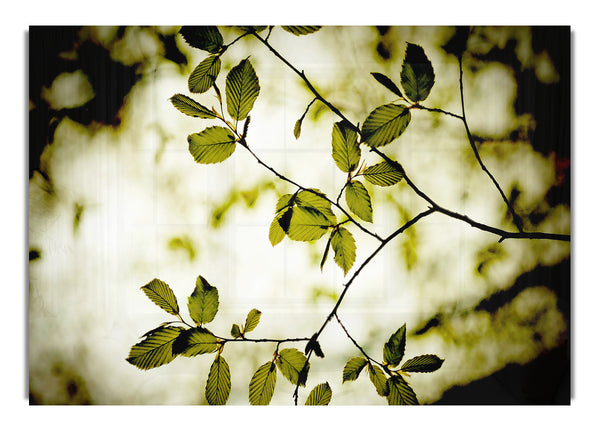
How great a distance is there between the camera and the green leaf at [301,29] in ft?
2.70

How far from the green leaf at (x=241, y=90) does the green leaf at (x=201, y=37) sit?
68 millimetres

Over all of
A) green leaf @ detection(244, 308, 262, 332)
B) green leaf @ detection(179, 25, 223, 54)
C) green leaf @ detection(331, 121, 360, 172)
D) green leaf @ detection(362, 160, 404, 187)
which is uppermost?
green leaf @ detection(179, 25, 223, 54)

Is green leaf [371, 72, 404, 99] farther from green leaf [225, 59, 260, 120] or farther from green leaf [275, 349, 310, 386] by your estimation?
green leaf [275, 349, 310, 386]

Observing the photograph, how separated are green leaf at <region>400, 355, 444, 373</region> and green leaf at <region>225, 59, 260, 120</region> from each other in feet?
2.07

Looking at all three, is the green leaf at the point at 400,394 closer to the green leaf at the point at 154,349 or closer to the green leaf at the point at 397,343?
the green leaf at the point at 397,343

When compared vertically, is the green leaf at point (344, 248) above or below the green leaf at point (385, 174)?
below

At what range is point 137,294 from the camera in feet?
2.69

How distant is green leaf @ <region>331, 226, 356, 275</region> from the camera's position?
0.82 m

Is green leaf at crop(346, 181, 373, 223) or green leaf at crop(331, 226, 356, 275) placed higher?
green leaf at crop(346, 181, 373, 223)

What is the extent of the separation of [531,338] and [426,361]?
0.23 m

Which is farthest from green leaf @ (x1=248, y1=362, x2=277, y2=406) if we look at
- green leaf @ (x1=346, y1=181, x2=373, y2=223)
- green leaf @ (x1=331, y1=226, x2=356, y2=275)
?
green leaf @ (x1=346, y1=181, x2=373, y2=223)

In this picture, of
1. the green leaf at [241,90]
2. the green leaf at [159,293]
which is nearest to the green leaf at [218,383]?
the green leaf at [159,293]
